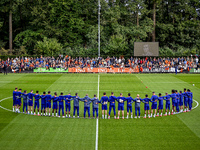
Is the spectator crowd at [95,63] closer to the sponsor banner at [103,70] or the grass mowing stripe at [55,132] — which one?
the sponsor banner at [103,70]

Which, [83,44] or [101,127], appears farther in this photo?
[83,44]

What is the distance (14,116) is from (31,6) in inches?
1930

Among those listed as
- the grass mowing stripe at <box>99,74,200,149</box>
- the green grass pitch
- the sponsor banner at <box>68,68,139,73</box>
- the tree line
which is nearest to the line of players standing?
the green grass pitch

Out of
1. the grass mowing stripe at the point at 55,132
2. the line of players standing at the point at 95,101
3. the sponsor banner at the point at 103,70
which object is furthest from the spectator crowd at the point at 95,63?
the grass mowing stripe at the point at 55,132

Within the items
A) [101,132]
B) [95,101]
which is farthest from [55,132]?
[95,101]

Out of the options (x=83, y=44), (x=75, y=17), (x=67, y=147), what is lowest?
(x=67, y=147)

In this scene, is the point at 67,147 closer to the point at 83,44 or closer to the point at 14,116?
the point at 14,116

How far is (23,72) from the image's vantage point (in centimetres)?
4681

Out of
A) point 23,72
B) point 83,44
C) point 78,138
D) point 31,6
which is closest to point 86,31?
point 83,44

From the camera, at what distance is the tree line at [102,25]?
5766cm

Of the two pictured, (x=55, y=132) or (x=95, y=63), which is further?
(x=95, y=63)

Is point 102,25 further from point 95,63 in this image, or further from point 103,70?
point 103,70

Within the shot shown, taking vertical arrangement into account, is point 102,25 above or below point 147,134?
above

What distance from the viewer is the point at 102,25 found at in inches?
2400
